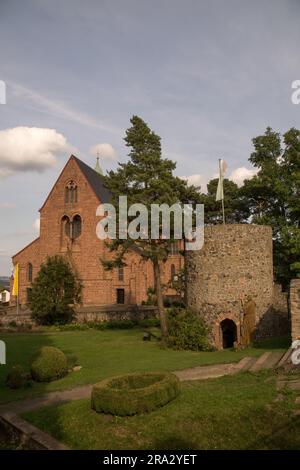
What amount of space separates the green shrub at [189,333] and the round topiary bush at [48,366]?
25.5ft

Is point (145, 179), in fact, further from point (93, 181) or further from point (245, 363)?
point (93, 181)

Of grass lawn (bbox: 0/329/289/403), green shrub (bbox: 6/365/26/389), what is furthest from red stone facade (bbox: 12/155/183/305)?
green shrub (bbox: 6/365/26/389)

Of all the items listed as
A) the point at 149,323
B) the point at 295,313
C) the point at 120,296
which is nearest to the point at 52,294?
the point at 149,323

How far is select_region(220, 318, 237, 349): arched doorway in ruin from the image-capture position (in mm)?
23156

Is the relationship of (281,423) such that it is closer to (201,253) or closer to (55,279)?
(201,253)

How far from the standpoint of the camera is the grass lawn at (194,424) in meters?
8.91

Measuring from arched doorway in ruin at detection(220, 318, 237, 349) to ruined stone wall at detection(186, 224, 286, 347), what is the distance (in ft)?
2.50

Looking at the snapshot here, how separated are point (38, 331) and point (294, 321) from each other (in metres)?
22.4

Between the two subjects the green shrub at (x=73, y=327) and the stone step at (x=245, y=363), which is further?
the green shrub at (x=73, y=327)

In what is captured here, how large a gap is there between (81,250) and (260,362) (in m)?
31.3

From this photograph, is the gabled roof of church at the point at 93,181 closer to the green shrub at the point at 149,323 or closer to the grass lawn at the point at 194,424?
the green shrub at the point at 149,323

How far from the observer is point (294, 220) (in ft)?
91.6

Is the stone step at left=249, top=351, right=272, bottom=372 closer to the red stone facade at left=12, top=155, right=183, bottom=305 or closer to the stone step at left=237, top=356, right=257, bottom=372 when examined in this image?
the stone step at left=237, top=356, right=257, bottom=372

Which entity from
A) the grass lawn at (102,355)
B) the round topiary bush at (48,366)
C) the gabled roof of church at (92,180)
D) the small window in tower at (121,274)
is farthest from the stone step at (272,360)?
the gabled roof of church at (92,180)
